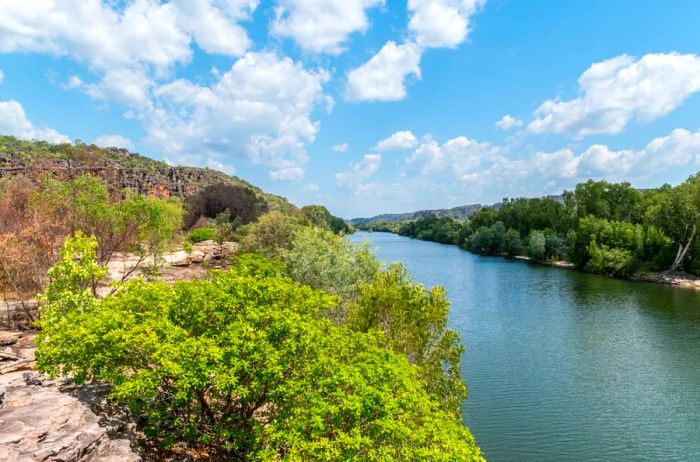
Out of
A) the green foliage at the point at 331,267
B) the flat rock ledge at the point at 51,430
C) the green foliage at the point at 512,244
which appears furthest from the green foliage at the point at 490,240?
the flat rock ledge at the point at 51,430

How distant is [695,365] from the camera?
30.7 metres

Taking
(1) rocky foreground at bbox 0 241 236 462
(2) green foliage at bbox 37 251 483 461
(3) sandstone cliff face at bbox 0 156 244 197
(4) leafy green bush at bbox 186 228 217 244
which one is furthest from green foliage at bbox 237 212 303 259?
(1) rocky foreground at bbox 0 241 236 462

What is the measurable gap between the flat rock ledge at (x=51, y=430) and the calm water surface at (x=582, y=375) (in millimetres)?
16616

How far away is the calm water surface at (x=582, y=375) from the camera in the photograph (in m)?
21.2

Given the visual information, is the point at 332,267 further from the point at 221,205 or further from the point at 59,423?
the point at 221,205

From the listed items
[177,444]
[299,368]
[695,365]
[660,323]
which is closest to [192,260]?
[177,444]

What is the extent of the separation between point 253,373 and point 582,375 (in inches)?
1058

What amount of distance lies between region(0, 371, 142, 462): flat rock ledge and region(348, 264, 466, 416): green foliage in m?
9.67

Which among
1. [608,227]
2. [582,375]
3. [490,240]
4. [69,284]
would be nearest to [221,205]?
[582,375]

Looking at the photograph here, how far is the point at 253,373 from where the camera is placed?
10117 millimetres

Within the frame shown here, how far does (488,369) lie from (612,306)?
28858 millimetres

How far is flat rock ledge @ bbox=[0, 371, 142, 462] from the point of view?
8547mm

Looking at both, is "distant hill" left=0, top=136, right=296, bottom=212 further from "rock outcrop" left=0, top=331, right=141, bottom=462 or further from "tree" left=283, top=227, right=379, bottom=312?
"rock outcrop" left=0, top=331, right=141, bottom=462

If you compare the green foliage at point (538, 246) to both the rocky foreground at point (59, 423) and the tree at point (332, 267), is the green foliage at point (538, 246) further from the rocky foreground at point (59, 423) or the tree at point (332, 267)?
the rocky foreground at point (59, 423)
